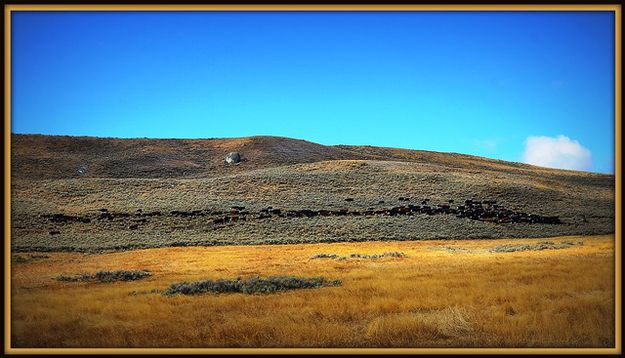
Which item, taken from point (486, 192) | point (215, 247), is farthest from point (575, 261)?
point (486, 192)

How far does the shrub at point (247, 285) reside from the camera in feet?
44.0

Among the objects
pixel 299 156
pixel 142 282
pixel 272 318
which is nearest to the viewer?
pixel 272 318

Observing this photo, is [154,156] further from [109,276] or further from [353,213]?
[109,276]

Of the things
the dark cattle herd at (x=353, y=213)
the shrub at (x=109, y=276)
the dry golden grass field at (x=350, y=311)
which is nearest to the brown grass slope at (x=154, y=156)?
the dark cattle herd at (x=353, y=213)

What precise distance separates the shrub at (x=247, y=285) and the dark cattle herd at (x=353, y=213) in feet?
77.6

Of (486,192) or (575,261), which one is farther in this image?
(486,192)

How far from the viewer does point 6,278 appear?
938cm

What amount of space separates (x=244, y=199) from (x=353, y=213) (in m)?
11.4

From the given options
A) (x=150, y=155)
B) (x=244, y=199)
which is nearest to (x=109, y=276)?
(x=244, y=199)

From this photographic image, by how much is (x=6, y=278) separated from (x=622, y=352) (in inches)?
440

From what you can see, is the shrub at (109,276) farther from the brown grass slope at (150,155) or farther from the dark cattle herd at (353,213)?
the brown grass slope at (150,155)

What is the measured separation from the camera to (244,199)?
47938 mm

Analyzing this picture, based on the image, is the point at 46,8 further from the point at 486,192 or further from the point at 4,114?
the point at 486,192

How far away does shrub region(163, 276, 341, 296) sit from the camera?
13.4 m
